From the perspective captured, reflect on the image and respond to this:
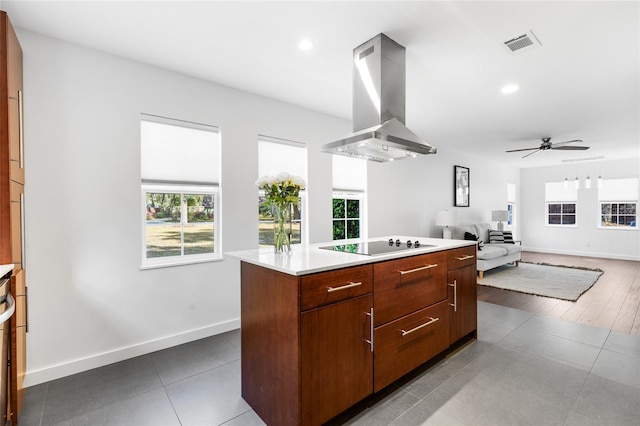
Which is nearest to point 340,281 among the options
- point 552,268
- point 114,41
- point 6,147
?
point 6,147

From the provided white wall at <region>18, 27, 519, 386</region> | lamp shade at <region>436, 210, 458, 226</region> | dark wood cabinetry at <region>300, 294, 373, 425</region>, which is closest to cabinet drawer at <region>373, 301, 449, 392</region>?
dark wood cabinetry at <region>300, 294, 373, 425</region>

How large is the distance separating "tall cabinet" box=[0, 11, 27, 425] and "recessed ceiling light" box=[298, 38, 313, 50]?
1889mm

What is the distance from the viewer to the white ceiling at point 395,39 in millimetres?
2027

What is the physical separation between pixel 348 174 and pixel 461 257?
224 centimetres

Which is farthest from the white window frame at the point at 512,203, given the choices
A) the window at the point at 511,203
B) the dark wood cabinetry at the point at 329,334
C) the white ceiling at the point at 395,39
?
the dark wood cabinetry at the point at 329,334

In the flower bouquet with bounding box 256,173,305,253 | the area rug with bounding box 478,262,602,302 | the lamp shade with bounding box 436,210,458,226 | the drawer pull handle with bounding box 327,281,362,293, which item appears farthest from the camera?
the lamp shade with bounding box 436,210,458,226

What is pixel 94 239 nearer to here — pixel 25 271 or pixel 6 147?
pixel 25 271

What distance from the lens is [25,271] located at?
2.23 metres

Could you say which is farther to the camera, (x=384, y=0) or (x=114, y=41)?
(x=114, y=41)

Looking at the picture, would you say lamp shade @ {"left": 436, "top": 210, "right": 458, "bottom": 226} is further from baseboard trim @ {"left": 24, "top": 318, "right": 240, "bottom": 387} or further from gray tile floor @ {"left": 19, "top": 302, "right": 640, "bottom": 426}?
baseboard trim @ {"left": 24, "top": 318, "right": 240, "bottom": 387}

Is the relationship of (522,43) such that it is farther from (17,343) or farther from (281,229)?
(17,343)

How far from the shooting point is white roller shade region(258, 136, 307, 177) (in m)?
3.58

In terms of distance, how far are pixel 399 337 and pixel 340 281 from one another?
74 centimetres

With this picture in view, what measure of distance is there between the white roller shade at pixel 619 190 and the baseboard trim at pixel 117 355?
971 cm
